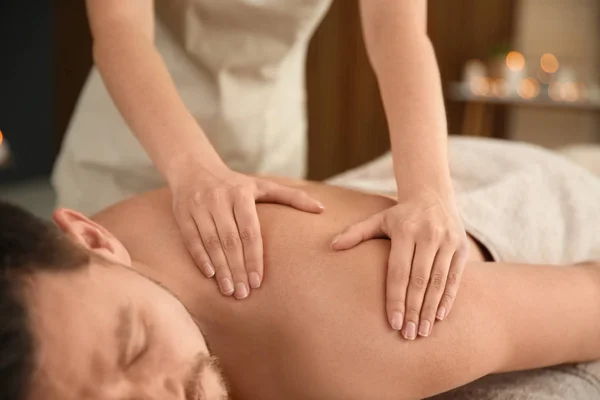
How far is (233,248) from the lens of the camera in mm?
892

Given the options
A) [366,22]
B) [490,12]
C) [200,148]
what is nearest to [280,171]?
[366,22]

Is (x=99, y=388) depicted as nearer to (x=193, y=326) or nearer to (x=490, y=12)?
(x=193, y=326)

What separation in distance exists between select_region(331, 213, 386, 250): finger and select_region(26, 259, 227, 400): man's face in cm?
22

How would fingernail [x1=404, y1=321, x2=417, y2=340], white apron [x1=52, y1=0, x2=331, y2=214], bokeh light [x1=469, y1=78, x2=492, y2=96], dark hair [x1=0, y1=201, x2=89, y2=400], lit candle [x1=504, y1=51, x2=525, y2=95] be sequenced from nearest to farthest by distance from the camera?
dark hair [x1=0, y1=201, x2=89, y2=400] → fingernail [x1=404, y1=321, x2=417, y2=340] → white apron [x1=52, y1=0, x2=331, y2=214] → lit candle [x1=504, y1=51, x2=525, y2=95] → bokeh light [x1=469, y1=78, x2=492, y2=96]

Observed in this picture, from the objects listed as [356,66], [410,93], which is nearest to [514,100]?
[356,66]

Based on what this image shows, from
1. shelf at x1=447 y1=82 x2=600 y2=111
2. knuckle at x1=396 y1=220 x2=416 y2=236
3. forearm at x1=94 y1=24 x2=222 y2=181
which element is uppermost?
forearm at x1=94 y1=24 x2=222 y2=181

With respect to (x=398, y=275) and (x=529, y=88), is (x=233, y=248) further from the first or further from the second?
(x=529, y=88)

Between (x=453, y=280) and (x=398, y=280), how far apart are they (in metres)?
0.07

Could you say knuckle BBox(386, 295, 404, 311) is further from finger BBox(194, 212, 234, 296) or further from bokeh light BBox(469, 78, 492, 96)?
bokeh light BBox(469, 78, 492, 96)

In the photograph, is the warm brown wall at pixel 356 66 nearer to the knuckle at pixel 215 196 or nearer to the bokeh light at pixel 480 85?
the bokeh light at pixel 480 85

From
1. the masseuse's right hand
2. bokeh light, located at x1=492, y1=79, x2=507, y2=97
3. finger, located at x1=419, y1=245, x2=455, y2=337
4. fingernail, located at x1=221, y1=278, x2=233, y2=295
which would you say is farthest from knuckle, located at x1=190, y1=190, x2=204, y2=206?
bokeh light, located at x1=492, y1=79, x2=507, y2=97

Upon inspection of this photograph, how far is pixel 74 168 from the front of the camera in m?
1.68

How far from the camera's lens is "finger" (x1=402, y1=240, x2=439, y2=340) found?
82cm

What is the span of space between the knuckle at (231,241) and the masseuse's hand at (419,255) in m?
0.13
